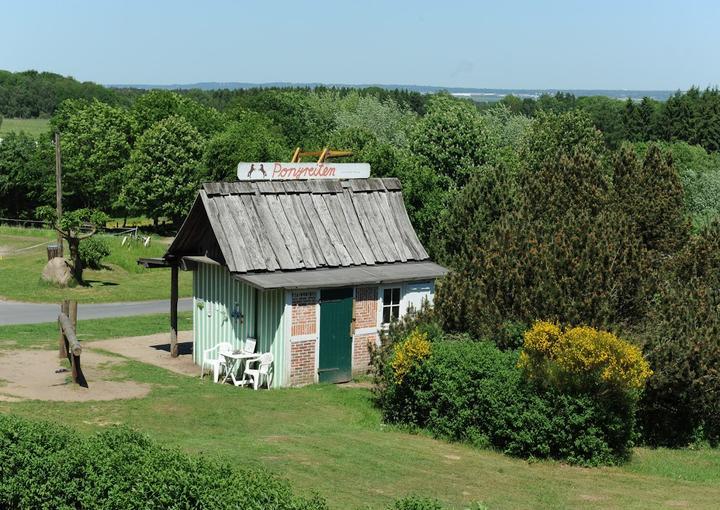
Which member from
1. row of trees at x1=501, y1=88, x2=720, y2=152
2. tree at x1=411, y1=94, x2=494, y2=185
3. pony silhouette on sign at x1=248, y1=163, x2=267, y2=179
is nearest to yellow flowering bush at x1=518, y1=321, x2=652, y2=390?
pony silhouette on sign at x1=248, y1=163, x2=267, y2=179

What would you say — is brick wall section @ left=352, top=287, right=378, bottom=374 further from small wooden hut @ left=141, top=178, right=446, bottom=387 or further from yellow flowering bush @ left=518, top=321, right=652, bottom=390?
yellow flowering bush @ left=518, top=321, right=652, bottom=390

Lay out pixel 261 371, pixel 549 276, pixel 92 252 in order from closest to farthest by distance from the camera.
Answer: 1. pixel 549 276
2. pixel 261 371
3. pixel 92 252

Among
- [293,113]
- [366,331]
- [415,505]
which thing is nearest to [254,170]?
[366,331]

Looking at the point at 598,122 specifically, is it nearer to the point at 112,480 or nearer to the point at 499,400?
the point at 499,400

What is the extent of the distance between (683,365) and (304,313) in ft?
31.5

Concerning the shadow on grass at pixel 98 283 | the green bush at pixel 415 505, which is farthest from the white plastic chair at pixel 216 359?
the shadow on grass at pixel 98 283

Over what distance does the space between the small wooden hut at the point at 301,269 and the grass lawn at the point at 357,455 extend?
1656mm

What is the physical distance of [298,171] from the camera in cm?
2853

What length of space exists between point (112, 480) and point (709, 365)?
45.7 ft

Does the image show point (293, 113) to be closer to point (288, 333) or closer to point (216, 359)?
point (216, 359)

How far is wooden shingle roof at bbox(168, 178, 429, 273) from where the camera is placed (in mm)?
26359

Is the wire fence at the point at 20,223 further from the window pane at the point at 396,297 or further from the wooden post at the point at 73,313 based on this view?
the window pane at the point at 396,297

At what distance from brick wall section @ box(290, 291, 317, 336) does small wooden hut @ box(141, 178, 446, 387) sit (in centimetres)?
3

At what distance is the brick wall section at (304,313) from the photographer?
2558cm
